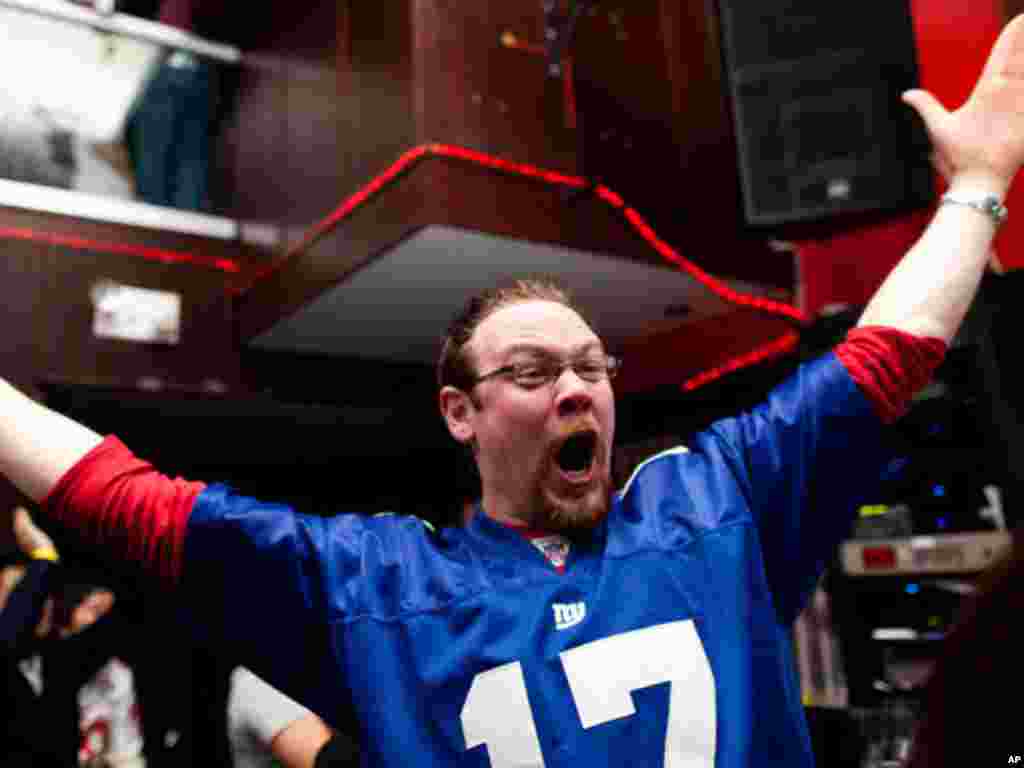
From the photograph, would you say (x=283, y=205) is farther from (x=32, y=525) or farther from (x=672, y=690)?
(x=672, y=690)

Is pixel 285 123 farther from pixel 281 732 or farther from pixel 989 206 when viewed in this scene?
pixel 989 206

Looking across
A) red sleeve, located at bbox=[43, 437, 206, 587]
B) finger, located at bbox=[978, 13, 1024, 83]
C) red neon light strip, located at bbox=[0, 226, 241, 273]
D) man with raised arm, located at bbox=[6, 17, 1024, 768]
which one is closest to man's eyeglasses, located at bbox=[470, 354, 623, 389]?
man with raised arm, located at bbox=[6, 17, 1024, 768]

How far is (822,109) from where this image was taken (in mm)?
2062

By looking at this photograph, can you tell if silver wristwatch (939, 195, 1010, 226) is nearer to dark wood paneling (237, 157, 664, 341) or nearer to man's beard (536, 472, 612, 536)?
man's beard (536, 472, 612, 536)

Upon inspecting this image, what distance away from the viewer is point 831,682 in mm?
2680

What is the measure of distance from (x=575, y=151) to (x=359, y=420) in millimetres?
2198

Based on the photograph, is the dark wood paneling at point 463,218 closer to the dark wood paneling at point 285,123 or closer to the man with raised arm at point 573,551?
the dark wood paneling at point 285,123

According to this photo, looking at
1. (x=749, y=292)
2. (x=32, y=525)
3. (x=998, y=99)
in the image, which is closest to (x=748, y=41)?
(x=998, y=99)

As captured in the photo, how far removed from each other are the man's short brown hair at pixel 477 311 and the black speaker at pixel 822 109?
1020 mm

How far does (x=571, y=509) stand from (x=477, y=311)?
12.6 inches

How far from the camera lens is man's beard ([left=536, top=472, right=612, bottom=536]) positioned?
1.13 meters

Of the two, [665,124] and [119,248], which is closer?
[665,124]

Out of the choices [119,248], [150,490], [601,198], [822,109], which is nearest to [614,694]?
[150,490]

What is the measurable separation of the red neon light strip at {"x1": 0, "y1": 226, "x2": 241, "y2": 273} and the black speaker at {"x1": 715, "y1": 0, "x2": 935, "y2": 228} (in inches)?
123
